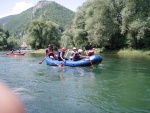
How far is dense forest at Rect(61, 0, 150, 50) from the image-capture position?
40.1 meters

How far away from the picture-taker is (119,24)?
4606 centimetres

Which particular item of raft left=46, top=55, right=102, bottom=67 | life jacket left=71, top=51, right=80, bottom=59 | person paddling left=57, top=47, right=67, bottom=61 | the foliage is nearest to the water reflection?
raft left=46, top=55, right=102, bottom=67

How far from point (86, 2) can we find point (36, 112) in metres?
48.1

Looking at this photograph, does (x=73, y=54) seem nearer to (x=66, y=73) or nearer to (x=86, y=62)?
(x=86, y=62)

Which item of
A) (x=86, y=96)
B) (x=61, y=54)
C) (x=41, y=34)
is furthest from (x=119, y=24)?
(x=86, y=96)

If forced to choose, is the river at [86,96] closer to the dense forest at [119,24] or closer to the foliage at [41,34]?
the dense forest at [119,24]

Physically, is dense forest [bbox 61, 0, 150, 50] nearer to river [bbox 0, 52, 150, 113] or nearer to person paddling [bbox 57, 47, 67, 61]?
person paddling [bbox 57, 47, 67, 61]

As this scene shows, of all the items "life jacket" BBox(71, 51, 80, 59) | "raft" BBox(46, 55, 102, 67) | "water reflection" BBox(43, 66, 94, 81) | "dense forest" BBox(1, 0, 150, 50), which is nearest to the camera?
"water reflection" BBox(43, 66, 94, 81)

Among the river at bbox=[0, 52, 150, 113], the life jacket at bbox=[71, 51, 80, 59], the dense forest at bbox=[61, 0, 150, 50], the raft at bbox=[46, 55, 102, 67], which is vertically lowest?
the river at bbox=[0, 52, 150, 113]

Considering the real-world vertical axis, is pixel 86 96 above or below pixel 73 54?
below

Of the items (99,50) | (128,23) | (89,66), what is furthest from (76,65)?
(99,50)

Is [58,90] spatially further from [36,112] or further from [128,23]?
[128,23]

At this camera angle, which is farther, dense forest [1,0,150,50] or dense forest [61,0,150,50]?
dense forest [1,0,150,50]

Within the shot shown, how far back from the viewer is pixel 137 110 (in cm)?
847
